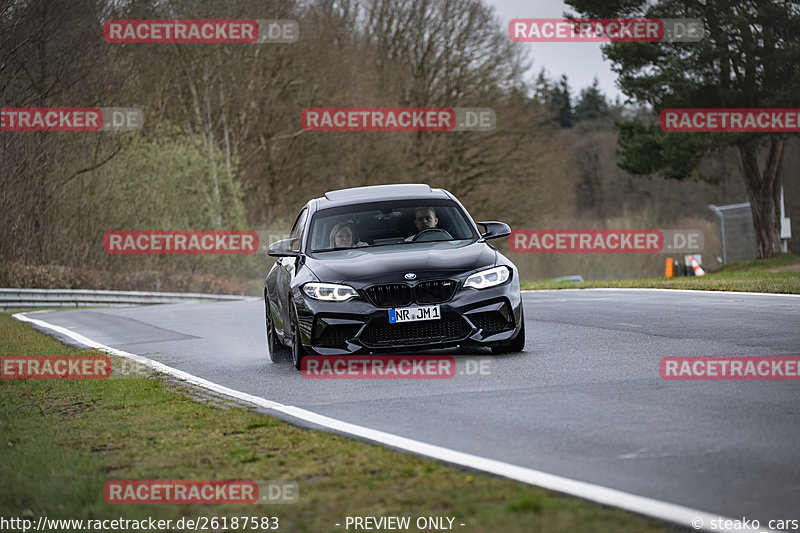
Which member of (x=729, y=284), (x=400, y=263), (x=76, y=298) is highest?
(x=400, y=263)

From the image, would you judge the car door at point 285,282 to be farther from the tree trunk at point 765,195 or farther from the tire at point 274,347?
the tree trunk at point 765,195

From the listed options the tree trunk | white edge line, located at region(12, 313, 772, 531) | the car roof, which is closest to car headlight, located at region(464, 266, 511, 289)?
the car roof

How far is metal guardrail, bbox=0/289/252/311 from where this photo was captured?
37031 millimetres

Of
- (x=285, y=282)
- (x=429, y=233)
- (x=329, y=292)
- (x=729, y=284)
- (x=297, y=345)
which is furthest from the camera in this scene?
(x=729, y=284)

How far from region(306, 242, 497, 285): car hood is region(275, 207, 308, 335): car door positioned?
1.14 feet

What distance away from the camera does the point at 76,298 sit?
38.8m

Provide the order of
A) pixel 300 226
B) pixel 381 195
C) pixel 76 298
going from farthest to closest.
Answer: pixel 76 298, pixel 300 226, pixel 381 195

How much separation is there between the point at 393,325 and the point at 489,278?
1.05 m

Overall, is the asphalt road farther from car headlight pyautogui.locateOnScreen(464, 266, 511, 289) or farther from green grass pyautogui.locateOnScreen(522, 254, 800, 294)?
green grass pyautogui.locateOnScreen(522, 254, 800, 294)

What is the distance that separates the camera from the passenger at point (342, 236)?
13.1 meters

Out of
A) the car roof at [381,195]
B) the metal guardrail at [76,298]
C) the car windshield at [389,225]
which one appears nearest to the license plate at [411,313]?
the car windshield at [389,225]

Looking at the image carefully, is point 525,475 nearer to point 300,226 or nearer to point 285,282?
point 285,282

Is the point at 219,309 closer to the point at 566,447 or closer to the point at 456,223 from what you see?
the point at 456,223

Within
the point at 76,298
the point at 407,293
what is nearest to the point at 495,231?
the point at 407,293
